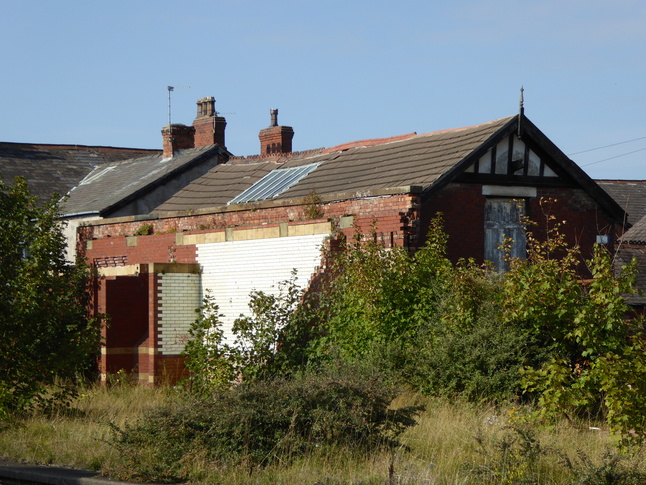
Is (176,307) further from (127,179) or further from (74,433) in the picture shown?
(127,179)

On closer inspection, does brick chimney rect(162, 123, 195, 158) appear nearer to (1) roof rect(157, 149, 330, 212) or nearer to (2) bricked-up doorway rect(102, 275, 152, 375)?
(1) roof rect(157, 149, 330, 212)

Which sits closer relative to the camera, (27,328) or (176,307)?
(27,328)

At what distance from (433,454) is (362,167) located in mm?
10296

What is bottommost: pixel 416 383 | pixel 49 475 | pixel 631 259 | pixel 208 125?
pixel 49 475

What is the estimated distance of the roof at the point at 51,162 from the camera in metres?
30.8

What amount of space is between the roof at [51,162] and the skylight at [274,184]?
10.6 meters

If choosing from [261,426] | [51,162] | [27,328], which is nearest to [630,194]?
[51,162]

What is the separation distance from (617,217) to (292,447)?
1165 centimetres

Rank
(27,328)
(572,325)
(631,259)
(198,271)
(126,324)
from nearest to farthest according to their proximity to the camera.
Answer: (572,325)
(27,328)
(126,324)
(198,271)
(631,259)

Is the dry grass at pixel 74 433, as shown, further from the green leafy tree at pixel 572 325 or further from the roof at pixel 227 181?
the roof at pixel 227 181

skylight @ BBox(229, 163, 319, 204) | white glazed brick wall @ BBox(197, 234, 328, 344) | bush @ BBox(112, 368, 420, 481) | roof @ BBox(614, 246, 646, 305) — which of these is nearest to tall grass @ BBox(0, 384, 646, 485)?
bush @ BBox(112, 368, 420, 481)

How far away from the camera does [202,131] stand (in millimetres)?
31812

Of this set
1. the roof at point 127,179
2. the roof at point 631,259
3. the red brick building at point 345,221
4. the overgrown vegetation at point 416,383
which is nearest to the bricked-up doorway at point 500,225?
the red brick building at point 345,221

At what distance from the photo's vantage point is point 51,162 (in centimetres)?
3272
